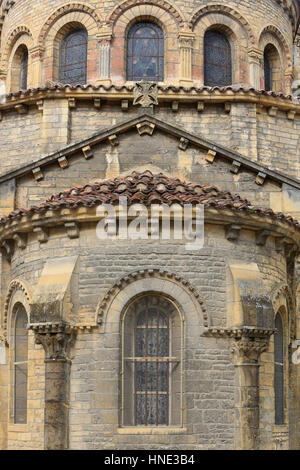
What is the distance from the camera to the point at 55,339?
1466 cm

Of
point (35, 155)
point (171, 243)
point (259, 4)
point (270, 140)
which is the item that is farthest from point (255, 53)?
point (171, 243)

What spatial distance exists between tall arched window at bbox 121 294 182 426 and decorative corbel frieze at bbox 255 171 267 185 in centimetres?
415

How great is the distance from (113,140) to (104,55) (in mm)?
4256

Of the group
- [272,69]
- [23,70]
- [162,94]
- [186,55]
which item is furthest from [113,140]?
[272,69]

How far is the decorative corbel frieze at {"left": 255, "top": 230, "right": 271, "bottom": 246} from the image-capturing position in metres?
15.8

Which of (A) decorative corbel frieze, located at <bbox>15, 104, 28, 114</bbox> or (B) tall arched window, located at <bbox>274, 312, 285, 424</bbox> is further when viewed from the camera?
(A) decorative corbel frieze, located at <bbox>15, 104, 28, 114</bbox>

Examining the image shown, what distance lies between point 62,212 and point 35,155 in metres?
5.15

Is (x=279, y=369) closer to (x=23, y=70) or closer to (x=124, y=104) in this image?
(x=124, y=104)

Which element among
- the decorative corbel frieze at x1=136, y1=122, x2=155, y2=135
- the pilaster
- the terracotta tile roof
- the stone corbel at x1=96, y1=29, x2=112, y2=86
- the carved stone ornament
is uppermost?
the stone corbel at x1=96, y1=29, x2=112, y2=86

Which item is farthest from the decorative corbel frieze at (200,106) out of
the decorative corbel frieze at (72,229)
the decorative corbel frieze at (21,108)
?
the decorative corbel frieze at (72,229)

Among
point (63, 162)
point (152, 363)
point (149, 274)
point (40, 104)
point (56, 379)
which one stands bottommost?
point (56, 379)

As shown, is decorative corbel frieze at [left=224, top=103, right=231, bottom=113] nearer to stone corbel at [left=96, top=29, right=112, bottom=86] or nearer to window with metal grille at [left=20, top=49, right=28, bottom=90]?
A: stone corbel at [left=96, top=29, right=112, bottom=86]

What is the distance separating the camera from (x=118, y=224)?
1505 cm

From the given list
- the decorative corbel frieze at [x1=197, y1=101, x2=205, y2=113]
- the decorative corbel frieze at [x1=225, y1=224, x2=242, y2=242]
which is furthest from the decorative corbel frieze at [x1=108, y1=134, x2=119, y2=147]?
the decorative corbel frieze at [x1=225, y1=224, x2=242, y2=242]
